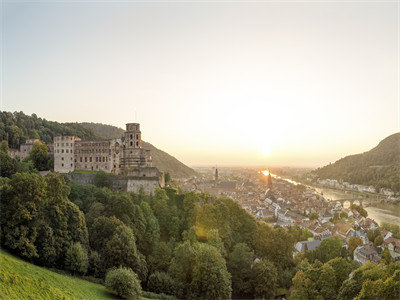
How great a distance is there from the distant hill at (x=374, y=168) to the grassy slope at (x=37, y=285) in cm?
9797

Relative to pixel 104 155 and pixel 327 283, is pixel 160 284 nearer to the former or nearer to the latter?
pixel 327 283

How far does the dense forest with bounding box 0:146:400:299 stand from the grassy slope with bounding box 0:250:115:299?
1.63 metres

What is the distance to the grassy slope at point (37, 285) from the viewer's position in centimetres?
1058

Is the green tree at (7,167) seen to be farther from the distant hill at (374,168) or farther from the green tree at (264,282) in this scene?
the distant hill at (374,168)

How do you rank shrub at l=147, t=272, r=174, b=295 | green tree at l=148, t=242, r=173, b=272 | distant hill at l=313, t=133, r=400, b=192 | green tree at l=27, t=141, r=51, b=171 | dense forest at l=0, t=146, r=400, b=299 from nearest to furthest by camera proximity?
1. dense forest at l=0, t=146, r=400, b=299
2. shrub at l=147, t=272, r=174, b=295
3. green tree at l=148, t=242, r=173, b=272
4. green tree at l=27, t=141, r=51, b=171
5. distant hill at l=313, t=133, r=400, b=192

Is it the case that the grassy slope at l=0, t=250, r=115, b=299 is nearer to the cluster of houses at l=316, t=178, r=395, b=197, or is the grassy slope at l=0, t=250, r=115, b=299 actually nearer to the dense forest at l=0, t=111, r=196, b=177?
the dense forest at l=0, t=111, r=196, b=177

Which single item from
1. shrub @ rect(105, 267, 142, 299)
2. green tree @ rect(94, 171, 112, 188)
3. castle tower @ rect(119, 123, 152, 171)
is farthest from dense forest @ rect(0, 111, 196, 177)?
shrub @ rect(105, 267, 142, 299)

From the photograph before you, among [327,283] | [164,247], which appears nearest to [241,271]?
[164,247]

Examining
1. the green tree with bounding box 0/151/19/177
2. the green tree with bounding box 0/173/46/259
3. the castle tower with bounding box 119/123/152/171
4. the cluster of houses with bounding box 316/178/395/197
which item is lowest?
the cluster of houses with bounding box 316/178/395/197

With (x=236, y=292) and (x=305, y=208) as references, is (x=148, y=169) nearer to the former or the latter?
(x=236, y=292)

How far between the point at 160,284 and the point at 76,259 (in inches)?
231

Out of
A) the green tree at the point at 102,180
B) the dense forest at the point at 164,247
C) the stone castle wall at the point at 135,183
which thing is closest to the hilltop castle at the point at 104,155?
the stone castle wall at the point at 135,183

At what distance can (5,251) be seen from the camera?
14.7 m

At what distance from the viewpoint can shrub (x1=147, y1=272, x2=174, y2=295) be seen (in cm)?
1973
